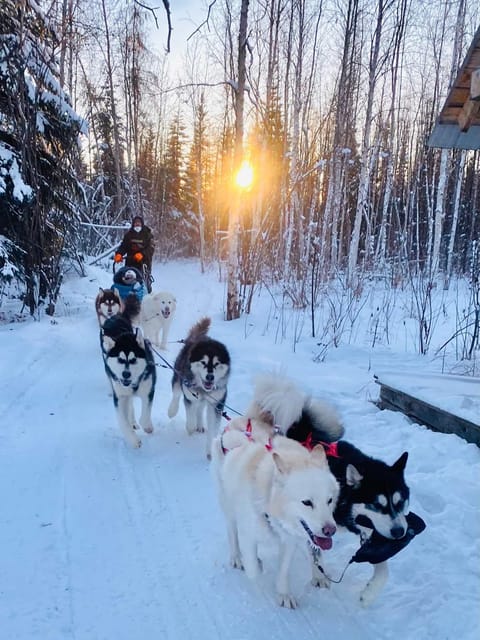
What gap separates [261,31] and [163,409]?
13.3 metres

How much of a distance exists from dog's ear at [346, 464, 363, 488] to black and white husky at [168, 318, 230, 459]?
6.37ft

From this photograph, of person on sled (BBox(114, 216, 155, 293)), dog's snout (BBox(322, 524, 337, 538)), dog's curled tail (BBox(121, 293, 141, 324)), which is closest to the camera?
dog's snout (BBox(322, 524, 337, 538))

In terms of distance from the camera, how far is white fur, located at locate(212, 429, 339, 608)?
2.06 meters

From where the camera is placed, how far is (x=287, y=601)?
2316 millimetres

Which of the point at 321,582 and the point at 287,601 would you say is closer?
the point at 287,601

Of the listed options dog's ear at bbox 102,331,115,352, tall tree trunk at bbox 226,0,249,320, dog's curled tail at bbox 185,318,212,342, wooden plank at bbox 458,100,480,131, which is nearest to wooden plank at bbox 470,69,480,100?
wooden plank at bbox 458,100,480,131

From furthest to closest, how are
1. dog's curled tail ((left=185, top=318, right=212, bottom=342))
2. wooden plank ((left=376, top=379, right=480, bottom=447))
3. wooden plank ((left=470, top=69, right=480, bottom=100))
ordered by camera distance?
1. dog's curled tail ((left=185, top=318, right=212, bottom=342))
2. wooden plank ((left=376, top=379, right=480, bottom=447))
3. wooden plank ((left=470, top=69, right=480, bottom=100))

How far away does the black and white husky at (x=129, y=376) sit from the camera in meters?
4.23

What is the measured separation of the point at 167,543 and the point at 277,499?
1.02 m

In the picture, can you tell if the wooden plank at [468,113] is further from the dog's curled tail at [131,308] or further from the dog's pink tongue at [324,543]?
the dog's curled tail at [131,308]

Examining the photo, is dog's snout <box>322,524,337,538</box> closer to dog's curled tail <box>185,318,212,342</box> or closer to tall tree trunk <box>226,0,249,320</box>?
dog's curled tail <box>185,318,212,342</box>

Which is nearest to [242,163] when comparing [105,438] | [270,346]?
[270,346]

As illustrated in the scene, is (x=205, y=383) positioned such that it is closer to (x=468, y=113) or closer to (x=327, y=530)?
(x=327, y=530)

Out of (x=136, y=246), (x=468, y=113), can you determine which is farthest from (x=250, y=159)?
(x=468, y=113)
